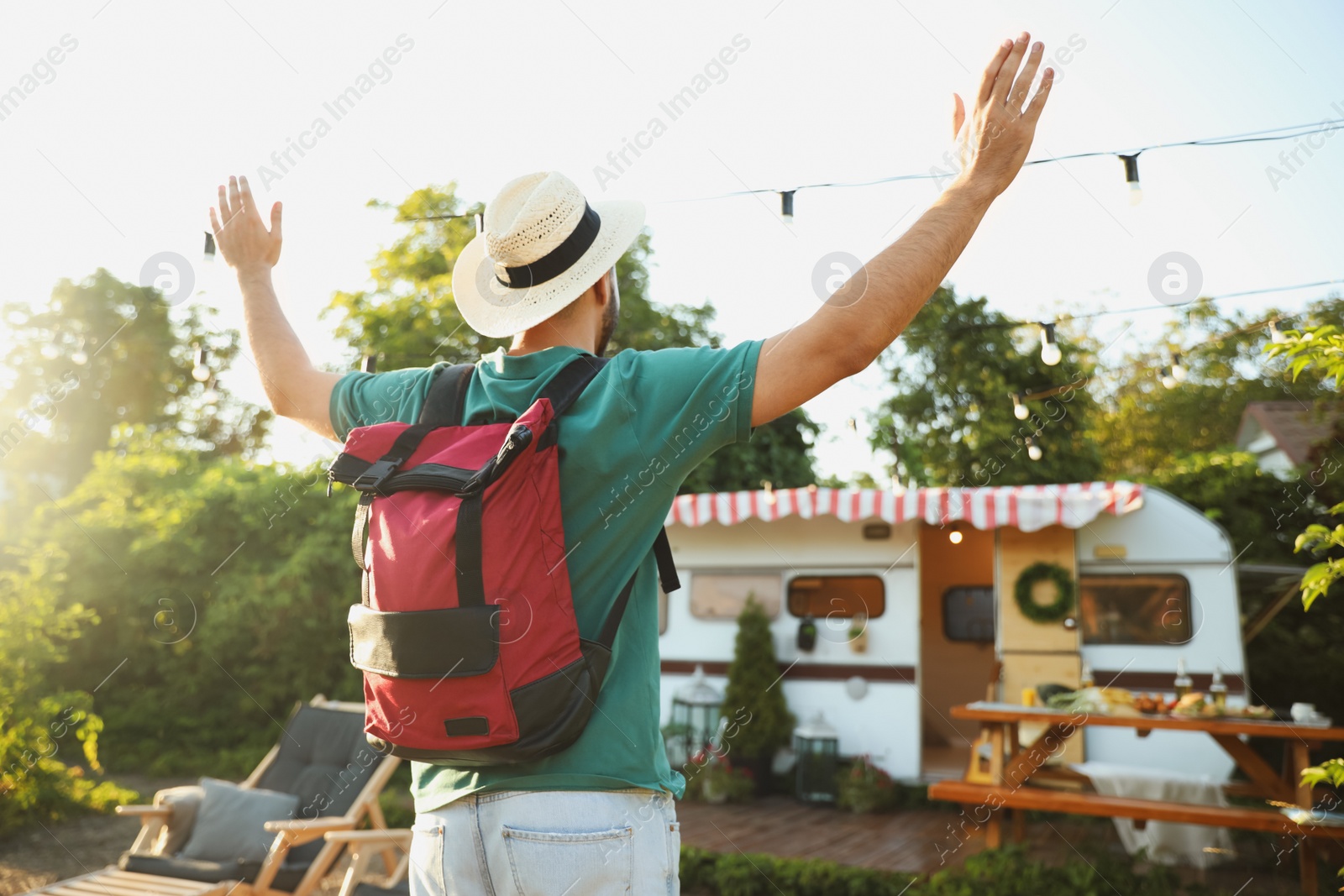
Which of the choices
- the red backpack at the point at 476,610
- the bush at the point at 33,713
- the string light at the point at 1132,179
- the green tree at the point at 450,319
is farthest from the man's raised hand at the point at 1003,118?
the green tree at the point at 450,319

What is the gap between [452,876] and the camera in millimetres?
1130

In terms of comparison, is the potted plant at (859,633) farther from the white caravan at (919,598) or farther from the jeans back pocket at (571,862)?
the jeans back pocket at (571,862)

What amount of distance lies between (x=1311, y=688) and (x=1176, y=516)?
2.81 metres

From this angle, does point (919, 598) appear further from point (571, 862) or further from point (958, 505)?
point (571, 862)

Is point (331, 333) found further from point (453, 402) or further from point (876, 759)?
point (453, 402)

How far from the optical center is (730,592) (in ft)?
32.0

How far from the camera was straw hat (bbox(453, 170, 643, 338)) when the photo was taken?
1379 mm

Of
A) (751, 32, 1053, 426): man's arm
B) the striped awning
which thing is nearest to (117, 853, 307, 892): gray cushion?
(751, 32, 1053, 426): man's arm

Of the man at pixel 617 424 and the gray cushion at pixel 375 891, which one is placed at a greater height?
the man at pixel 617 424

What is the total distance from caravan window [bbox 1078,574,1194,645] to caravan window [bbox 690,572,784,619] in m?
2.90

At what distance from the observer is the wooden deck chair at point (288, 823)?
4238mm

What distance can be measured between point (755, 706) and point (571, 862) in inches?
325

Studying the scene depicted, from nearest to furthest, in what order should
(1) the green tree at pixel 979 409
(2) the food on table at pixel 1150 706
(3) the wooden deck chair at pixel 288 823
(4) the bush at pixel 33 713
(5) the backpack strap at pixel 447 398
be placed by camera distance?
1. (5) the backpack strap at pixel 447 398
2. (3) the wooden deck chair at pixel 288 823
3. (4) the bush at pixel 33 713
4. (2) the food on table at pixel 1150 706
5. (1) the green tree at pixel 979 409

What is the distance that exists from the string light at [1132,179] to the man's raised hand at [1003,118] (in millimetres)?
3488
